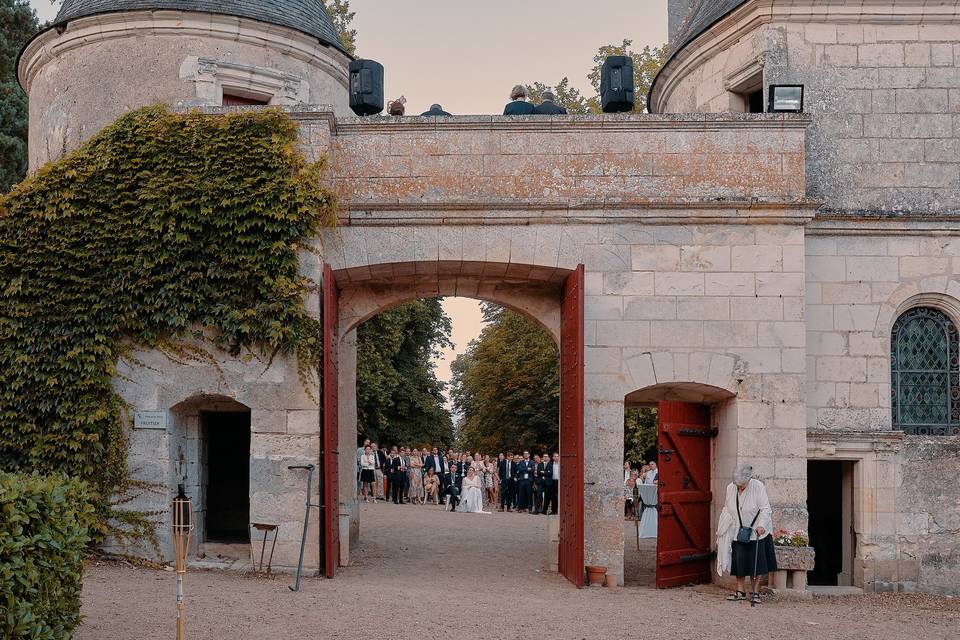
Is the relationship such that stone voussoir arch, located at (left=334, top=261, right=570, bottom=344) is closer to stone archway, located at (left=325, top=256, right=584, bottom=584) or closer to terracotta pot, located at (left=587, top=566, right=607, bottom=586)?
stone archway, located at (left=325, top=256, right=584, bottom=584)

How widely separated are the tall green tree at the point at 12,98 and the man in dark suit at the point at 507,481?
44.9ft

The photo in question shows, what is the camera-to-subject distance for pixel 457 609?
9.73 metres

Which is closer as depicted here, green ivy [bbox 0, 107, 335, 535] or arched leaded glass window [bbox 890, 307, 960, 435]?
green ivy [bbox 0, 107, 335, 535]

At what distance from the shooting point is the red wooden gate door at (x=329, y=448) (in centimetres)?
1151

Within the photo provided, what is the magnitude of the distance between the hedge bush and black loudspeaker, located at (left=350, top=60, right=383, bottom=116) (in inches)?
274

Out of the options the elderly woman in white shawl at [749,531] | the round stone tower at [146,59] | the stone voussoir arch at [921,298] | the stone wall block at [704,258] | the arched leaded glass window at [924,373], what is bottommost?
the elderly woman in white shawl at [749,531]

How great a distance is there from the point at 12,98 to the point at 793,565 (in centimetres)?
2258

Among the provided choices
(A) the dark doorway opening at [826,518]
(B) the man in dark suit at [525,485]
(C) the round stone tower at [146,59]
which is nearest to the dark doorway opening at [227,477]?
(C) the round stone tower at [146,59]

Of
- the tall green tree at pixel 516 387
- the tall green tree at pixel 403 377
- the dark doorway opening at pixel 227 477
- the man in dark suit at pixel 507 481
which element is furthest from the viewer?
the tall green tree at pixel 516 387

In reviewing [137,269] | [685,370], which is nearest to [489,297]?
[685,370]

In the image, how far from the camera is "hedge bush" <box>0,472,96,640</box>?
6.18 meters

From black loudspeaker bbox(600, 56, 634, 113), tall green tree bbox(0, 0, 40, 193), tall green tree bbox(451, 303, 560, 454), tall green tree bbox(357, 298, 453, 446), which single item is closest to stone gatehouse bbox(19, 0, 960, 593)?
black loudspeaker bbox(600, 56, 634, 113)

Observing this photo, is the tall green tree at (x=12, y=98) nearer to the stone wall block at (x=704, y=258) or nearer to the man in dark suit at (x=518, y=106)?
the man in dark suit at (x=518, y=106)

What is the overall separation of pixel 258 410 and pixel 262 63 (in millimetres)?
5643
